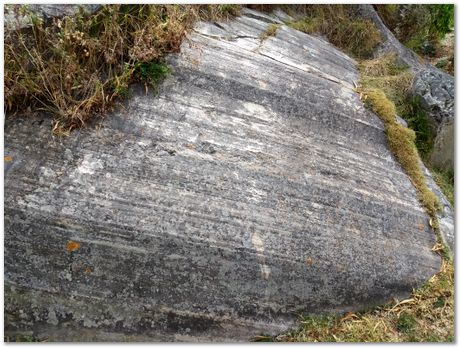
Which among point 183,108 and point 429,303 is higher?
point 183,108

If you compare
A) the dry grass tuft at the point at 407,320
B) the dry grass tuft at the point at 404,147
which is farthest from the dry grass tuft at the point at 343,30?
the dry grass tuft at the point at 407,320

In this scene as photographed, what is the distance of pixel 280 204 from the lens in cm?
361

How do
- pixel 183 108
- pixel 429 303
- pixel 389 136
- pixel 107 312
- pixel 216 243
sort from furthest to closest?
pixel 389 136 → pixel 183 108 → pixel 429 303 → pixel 216 243 → pixel 107 312

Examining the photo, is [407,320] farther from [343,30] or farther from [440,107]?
[343,30]

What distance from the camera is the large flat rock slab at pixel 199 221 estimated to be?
123 inches

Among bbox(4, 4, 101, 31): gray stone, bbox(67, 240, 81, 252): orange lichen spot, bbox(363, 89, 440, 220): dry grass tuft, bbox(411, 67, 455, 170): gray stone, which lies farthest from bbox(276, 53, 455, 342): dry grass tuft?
bbox(4, 4, 101, 31): gray stone

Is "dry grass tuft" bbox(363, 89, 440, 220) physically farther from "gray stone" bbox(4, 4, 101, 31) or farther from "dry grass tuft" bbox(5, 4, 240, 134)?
"gray stone" bbox(4, 4, 101, 31)

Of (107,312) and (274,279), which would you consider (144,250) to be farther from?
(274,279)

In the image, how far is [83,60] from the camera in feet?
12.6

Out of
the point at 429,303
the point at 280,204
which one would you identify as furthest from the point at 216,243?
the point at 429,303

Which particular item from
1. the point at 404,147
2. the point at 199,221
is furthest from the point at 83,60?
the point at 404,147

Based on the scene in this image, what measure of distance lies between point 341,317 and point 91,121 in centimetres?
253

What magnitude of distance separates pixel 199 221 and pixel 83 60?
5.77ft

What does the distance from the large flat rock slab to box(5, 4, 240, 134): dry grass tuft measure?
153 mm
